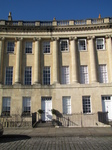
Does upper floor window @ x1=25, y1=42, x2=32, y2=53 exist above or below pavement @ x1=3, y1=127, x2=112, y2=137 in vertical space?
above

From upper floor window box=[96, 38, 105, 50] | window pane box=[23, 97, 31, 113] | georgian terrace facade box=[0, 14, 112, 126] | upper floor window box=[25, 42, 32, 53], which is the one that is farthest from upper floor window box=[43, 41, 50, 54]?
window pane box=[23, 97, 31, 113]

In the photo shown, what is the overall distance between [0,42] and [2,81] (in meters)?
5.39

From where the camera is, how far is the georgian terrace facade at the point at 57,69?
20.2m

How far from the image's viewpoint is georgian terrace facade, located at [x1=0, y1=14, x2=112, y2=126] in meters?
20.2

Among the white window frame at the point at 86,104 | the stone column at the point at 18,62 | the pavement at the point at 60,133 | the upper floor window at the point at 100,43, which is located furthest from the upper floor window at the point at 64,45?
the pavement at the point at 60,133

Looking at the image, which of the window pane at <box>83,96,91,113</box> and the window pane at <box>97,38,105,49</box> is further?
the window pane at <box>97,38,105,49</box>

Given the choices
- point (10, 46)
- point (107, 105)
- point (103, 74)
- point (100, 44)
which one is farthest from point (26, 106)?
point (100, 44)

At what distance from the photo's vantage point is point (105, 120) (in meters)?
18.4

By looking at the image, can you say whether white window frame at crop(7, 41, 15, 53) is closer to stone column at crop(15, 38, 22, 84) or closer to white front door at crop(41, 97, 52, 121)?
stone column at crop(15, 38, 22, 84)

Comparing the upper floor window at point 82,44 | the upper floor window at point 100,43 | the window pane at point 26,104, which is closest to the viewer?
the window pane at point 26,104

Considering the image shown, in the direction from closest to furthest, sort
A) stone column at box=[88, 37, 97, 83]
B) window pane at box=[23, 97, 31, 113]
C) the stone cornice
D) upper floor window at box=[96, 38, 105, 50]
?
window pane at box=[23, 97, 31, 113] < stone column at box=[88, 37, 97, 83] < the stone cornice < upper floor window at box=[96, 38, 105, 50]

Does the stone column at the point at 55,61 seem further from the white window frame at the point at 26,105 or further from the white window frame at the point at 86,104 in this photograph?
the white window frame at the point at 86,104

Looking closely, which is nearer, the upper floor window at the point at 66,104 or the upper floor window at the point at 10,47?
the upper floor window at the point at 66,104

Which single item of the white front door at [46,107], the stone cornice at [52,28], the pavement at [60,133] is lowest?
the pavement at [60,133]
